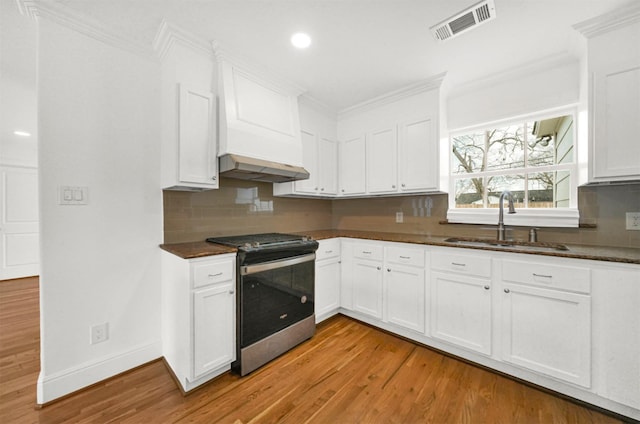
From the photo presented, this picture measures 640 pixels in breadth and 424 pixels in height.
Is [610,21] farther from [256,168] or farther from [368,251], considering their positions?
[256,168]

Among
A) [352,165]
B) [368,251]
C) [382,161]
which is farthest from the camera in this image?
[352,165]

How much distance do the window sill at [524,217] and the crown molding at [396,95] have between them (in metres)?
1.32

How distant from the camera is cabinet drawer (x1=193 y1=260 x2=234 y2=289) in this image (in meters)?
1.66

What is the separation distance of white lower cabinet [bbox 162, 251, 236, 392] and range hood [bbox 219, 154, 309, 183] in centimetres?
71

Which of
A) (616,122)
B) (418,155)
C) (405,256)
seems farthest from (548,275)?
(418,155)

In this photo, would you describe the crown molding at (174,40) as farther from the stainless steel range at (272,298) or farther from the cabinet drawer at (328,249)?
the cabinet drawer at (328,249)

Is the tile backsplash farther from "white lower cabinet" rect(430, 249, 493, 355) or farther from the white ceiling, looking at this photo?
the white ceiling

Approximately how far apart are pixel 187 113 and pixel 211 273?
1225 millimetres

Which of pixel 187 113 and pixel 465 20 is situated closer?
pixel 465 20

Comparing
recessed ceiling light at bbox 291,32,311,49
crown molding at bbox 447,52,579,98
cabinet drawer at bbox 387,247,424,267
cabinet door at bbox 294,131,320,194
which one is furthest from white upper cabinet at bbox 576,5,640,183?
cabinet door at bbox 294,131,320,194

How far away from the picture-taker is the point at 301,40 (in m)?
1.95

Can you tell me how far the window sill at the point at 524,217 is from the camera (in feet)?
6.86

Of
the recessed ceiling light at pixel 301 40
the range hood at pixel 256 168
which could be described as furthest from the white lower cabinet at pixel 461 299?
the recessed ceiling light at pixel 301 40

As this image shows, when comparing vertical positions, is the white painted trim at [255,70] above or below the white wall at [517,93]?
above
